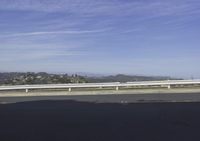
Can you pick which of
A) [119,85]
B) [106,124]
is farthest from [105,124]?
[119,85]

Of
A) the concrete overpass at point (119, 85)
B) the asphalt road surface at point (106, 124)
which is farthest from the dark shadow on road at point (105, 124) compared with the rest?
the concrete overpass at point (119, 85)

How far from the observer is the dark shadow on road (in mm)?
16172

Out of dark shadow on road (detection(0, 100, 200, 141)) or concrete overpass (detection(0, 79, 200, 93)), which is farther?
concrete overpass (detection(0, 79, 200, 93))

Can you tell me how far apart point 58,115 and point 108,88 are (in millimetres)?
24092

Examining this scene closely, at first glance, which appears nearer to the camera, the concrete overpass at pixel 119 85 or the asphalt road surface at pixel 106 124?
the asphalt road surface at pixel 106 124

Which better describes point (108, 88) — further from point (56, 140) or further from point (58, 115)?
point (56, 140)

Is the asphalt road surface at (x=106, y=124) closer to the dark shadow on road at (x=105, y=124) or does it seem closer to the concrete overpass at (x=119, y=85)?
the dark shadow on road at (x=105, y=124)

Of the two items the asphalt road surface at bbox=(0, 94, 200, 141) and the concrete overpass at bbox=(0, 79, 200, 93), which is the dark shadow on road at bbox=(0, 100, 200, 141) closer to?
the asphalt road surface at bbox=(0, 94, 200, 141)

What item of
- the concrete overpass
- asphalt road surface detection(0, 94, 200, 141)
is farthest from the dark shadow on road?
the concrete overpass

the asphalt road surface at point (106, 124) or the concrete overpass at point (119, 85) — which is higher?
the concrete overpass at point (119, 85)

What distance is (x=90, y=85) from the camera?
46.2 m

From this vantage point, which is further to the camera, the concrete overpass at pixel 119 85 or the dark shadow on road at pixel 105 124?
the concrete overpass at pixel 119 85

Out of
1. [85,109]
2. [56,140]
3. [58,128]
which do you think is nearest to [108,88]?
[85,109]

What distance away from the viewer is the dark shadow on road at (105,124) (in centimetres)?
1617
